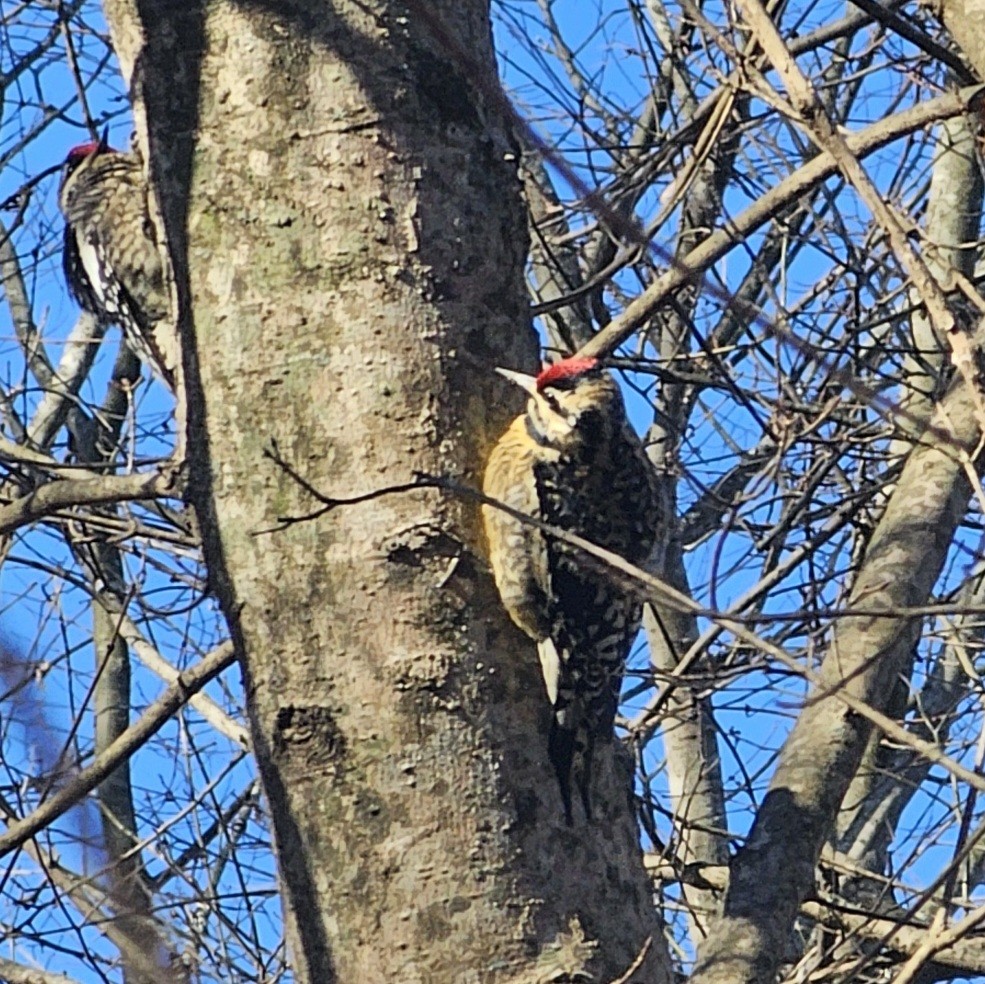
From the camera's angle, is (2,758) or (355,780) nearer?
(355,780)

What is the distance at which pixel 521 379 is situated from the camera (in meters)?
2.79

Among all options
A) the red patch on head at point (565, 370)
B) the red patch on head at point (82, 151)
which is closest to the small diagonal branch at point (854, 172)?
the red patch on head at point (565, 370)

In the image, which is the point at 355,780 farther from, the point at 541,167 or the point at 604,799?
the point at 541,167

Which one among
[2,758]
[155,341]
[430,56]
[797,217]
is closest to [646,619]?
[797,217]

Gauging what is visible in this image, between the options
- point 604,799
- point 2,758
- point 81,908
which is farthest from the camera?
point 2,758

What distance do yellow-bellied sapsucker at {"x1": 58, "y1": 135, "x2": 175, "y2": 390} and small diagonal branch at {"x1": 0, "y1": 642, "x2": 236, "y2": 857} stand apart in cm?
113

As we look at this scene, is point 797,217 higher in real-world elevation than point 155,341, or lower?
higher

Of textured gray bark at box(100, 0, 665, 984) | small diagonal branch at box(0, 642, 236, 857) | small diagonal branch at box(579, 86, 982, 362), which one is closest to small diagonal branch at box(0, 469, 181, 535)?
textured gray bark at box(100, 0, 665, 984)

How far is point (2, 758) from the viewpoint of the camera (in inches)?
195

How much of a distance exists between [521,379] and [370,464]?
37 centimetres

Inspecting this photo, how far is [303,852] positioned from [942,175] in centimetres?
374

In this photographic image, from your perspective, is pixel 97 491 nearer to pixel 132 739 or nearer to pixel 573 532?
pixel 132 739

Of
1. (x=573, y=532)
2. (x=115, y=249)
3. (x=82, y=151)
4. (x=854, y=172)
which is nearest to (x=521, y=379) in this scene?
(x=573, y=532)

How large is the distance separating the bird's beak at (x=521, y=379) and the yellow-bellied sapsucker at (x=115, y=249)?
1163 millimetres
